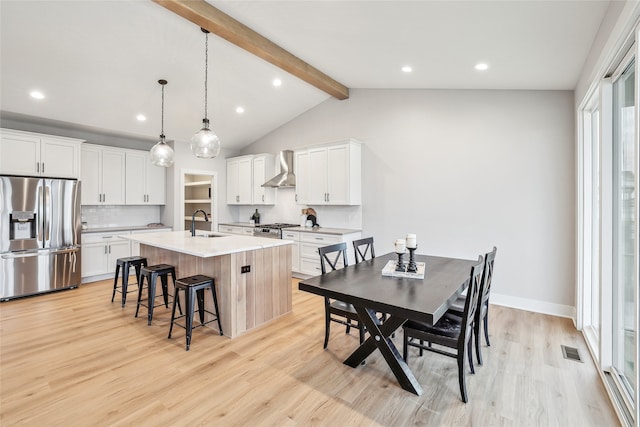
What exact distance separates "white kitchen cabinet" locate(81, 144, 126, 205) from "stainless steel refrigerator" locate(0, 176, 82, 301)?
58 cm

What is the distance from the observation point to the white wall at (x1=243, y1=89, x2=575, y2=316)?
3621 mm

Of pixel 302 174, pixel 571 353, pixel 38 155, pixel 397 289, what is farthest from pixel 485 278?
pixel 38 155

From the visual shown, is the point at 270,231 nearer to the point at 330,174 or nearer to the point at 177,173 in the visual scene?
the point at 330,174

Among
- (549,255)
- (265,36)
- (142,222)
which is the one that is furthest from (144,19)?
(549,255)

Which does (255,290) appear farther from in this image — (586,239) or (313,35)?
(586,239)

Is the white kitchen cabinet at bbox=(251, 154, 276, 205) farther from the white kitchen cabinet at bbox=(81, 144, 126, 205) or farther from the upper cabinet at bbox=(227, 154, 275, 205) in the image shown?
the white kitchen cabinet at bbox=(81, 144, 126, 205)

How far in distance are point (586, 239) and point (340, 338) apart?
106 inches

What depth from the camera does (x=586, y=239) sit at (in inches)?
123

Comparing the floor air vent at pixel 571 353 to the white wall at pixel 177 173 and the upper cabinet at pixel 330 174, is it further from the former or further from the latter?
the white wall at pixel 177 173

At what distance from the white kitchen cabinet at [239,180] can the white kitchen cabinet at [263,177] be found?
124 mm

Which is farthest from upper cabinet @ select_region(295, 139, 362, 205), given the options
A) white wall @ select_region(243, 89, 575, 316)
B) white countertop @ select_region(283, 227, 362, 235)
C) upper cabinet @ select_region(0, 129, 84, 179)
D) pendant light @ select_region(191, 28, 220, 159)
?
upper cabinet @ select_region(0, 129, 84, 179)

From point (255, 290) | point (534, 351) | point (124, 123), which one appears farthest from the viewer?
point (124, 123)

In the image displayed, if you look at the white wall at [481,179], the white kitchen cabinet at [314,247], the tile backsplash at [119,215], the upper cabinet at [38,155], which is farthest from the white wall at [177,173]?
the white wall at [481,179]

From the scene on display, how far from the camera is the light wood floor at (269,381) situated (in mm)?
1956
